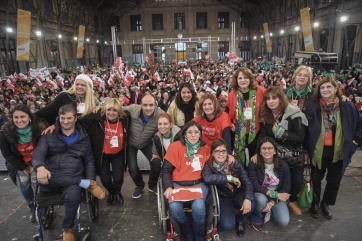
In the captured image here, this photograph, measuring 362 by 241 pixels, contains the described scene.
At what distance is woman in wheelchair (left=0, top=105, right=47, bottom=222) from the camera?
9.96ft

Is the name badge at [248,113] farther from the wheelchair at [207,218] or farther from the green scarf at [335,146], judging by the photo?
the wheelchair at [207,218]

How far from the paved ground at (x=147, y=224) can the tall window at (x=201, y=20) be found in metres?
36.5

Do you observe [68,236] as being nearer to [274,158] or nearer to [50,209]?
[50,209]

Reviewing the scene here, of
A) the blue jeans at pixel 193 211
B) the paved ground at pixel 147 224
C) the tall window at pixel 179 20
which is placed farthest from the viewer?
the tall window at pixel 179 20

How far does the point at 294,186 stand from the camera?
3.36 m

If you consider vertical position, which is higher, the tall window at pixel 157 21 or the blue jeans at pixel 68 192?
the tall window at pixel 157 21

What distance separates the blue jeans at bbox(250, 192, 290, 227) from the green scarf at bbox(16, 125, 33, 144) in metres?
2.88

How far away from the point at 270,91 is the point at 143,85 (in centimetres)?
909

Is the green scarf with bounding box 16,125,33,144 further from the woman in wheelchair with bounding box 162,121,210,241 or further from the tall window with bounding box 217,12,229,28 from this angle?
the tall window with bounding box 217,12,229,28

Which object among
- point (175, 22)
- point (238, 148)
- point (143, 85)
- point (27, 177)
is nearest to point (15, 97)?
point (143, 85)

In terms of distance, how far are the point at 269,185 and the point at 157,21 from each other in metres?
37.5

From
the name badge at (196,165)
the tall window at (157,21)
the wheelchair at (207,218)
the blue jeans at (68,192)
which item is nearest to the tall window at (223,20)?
the tall window at (157,21)

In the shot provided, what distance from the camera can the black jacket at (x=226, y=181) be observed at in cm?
300

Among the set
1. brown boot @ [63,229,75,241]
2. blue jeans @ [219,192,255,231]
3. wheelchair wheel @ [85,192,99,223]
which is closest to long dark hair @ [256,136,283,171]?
blue jeans @ [219,192,255,231]
